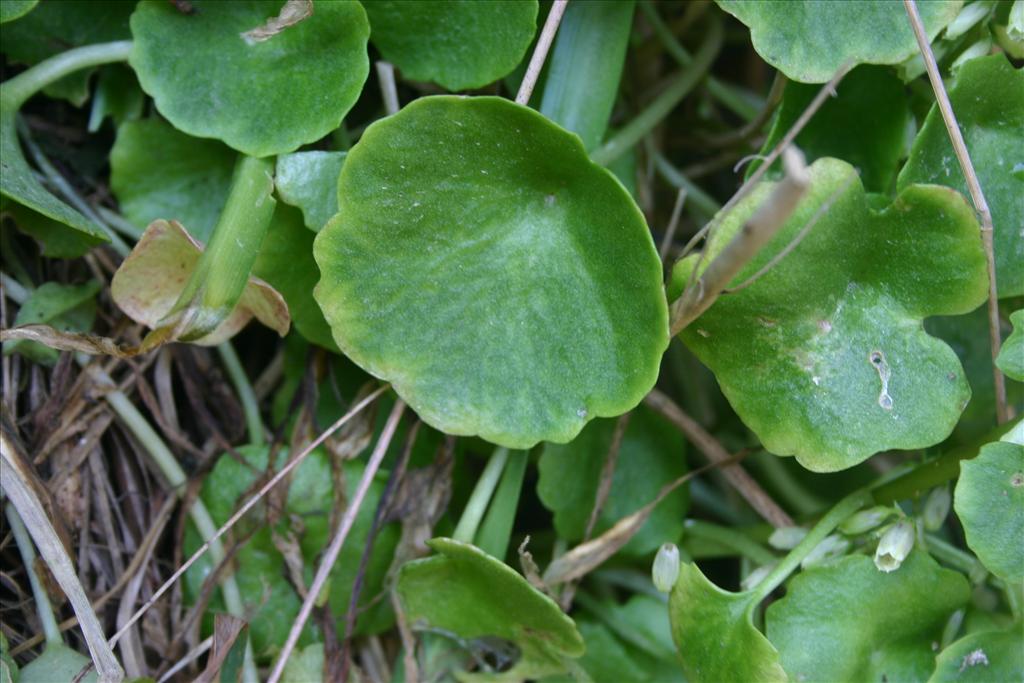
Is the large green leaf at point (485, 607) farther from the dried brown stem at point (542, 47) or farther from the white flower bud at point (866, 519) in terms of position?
the dried brown stem at point (542, 47)

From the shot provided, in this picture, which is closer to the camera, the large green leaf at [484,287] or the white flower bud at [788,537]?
the large green leaf at [484,287]

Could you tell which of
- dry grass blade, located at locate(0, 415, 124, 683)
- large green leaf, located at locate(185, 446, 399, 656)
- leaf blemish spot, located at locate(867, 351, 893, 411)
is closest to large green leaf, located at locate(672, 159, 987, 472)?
leaf blemish spot, located at locate(867, 351, 893, 411)

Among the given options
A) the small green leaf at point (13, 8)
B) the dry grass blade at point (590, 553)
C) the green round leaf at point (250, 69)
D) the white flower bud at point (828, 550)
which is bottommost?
the dry grass blade at point (590, 553)

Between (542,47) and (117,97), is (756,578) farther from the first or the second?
(117,97)

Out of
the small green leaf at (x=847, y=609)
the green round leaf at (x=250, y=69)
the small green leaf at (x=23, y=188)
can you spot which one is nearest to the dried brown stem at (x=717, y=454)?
the small green leaf at (x=847, y=609)

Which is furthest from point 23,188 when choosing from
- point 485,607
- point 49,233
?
point 485,607

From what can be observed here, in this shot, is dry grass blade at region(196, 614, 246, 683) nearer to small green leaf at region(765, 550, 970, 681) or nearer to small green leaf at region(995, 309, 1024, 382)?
small green leaf at region(765, 550, 970, 681)

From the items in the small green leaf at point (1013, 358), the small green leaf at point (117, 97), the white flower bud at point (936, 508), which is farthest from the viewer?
the small green leaf at point (117, 97)
